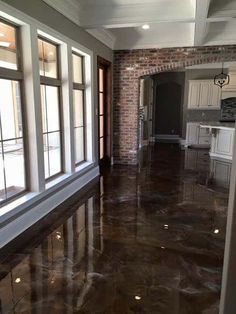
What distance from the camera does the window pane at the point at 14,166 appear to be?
3.30m

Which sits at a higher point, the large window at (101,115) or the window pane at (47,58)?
the window pane at (47,58)

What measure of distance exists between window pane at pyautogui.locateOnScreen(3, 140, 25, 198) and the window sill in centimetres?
16

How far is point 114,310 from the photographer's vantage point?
2.10 m

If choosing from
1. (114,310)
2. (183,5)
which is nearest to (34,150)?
(114,310)

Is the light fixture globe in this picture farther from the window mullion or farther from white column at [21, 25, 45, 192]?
white column at [21, 25, 45, 192]

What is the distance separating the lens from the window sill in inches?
122

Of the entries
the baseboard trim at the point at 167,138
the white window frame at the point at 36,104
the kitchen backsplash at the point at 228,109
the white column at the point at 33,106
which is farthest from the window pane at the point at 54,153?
the kitchen backsplash at the point at 228,109

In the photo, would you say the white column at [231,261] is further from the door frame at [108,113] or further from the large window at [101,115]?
the large window at [101,115]

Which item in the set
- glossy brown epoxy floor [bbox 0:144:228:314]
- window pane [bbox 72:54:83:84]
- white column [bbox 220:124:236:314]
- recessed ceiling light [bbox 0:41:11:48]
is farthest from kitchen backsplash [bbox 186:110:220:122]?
white column [bbox 220:124:236:314]

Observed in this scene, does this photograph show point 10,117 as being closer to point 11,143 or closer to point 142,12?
point 11,143

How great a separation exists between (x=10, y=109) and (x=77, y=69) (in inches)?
86.9

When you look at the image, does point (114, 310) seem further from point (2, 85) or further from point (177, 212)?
point (2, 85)

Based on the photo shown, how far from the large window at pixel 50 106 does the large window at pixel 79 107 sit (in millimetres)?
704

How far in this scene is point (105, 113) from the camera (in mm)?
6781
